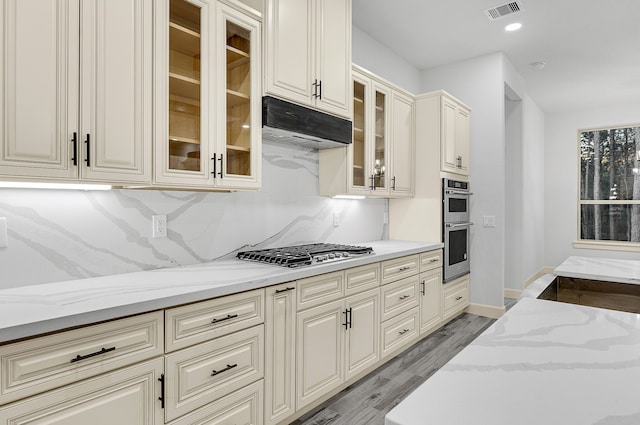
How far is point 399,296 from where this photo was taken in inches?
120

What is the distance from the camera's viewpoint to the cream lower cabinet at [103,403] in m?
1.20

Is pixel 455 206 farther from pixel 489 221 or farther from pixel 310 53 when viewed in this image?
pixel 310 53

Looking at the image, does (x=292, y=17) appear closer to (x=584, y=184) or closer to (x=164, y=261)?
(x=164, y=261)

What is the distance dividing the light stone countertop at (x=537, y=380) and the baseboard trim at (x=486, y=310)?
3.32 metres

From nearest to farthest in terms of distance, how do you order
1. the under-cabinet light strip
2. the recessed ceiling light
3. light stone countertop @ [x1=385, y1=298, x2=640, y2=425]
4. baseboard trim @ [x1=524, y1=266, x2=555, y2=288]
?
light stone countertop @ [x1=385, y1=298, x2=640, y2=425] < the under-cabinet light strip < the recessed ceiling light < baseboard trim @ [x1=524, y1=266, x2=555, y2=288]

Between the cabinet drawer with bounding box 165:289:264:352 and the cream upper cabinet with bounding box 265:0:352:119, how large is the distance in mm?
1238

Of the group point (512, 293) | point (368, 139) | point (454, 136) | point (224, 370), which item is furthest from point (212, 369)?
point (512, 293)

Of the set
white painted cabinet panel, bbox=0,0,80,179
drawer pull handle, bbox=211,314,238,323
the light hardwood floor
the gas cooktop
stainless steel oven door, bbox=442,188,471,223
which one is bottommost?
the light hardwood floor

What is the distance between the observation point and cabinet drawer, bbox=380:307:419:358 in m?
2.90

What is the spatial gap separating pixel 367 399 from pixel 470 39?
3.58 meters

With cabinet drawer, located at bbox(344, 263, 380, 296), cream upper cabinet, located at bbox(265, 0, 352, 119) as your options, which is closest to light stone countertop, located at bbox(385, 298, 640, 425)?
cabinet drawer, located at bbox(344, 263, 380, 296)

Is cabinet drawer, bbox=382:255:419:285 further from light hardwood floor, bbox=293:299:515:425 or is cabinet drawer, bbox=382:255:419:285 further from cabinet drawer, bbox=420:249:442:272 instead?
light hardwood floor, bbox=293:299:515:425

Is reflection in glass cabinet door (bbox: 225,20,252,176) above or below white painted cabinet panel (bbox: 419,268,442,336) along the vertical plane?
above

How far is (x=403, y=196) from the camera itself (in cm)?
377
